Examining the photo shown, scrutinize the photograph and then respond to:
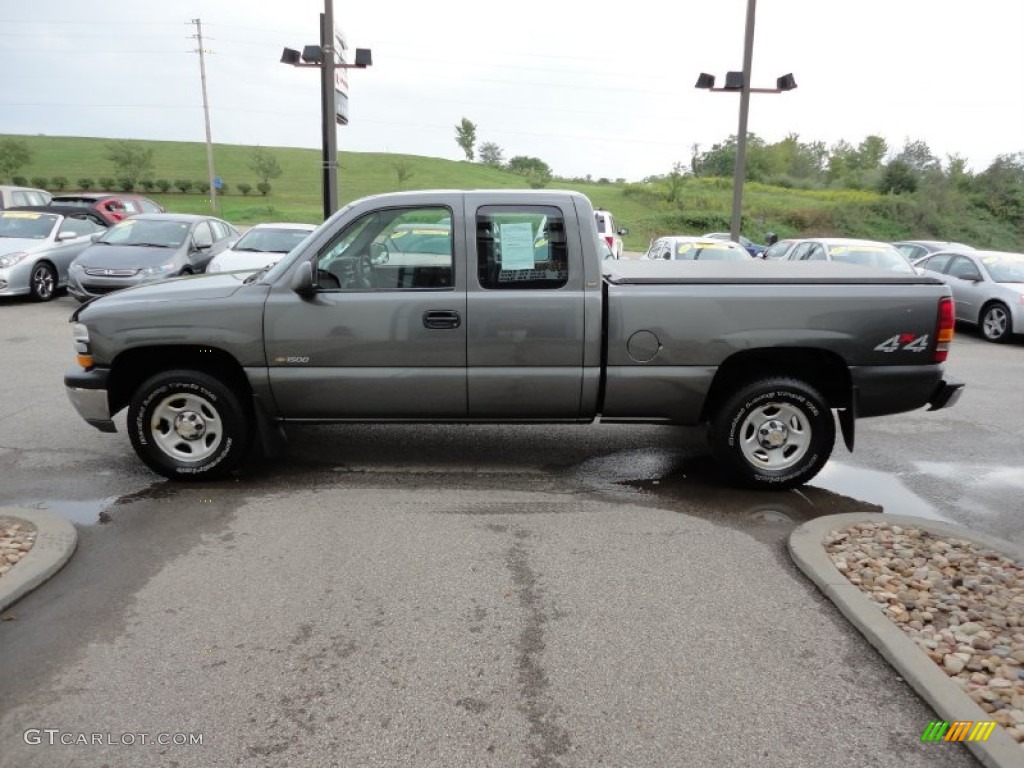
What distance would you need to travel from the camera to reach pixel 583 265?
508cm

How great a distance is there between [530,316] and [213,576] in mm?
2465

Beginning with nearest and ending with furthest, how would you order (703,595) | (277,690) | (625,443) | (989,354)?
(277,690) → (703,595) → (625,443) → (989,354)

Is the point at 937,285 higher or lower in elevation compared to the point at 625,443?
higher

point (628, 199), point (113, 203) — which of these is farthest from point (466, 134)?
point (113, 203)

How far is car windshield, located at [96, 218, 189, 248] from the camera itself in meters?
13.8

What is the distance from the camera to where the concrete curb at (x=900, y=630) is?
2633mm

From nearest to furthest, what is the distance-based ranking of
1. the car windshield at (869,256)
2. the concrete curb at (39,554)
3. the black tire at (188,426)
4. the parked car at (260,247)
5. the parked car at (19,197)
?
1. the concrete curb at (39,554)
2. the black tire at (188,426)
3. the parked car at (260,247)
4. the car windshield at (869,256)
5. the parked car at (19,197)

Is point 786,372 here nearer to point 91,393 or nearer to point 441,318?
point 441,318

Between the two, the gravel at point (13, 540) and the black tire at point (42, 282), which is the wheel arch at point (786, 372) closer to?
the gravel at point (13, 540)

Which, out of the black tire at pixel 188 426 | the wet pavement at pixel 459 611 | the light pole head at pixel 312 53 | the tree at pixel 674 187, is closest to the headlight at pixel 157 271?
the light pole head at pixel 312 53

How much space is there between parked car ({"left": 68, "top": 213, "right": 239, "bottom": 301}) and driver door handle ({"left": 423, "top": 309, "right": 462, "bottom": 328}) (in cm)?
864

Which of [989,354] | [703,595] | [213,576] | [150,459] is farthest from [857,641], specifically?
[989,354]

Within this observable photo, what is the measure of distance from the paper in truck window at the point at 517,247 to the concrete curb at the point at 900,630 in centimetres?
240

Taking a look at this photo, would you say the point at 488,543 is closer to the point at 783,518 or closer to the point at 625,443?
the point at 783,518
